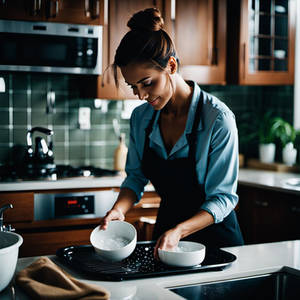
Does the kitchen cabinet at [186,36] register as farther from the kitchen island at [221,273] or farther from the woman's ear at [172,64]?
the kitchen island at [221,273]

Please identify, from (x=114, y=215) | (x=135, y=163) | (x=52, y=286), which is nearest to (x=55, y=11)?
(x=135, y=163)

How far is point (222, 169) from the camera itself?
1.83 meters

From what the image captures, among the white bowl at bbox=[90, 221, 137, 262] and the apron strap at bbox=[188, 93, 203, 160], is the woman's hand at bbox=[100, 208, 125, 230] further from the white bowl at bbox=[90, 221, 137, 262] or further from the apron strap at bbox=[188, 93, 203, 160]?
the apron strap at bbox=[188, 93, 203, 160]

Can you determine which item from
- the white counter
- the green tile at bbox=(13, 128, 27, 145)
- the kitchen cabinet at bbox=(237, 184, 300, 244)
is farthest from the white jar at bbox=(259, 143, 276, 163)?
the green tile at bbox=(13, 128, 27, 145)

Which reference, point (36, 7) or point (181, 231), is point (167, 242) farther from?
point (36, 7)

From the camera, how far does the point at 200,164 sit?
1.91 m

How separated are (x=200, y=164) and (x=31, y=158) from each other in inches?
65.7

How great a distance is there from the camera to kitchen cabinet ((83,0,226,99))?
3.37 meters

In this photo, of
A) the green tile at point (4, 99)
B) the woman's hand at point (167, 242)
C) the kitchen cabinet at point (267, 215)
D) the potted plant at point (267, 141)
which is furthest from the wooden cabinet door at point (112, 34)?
the woman's hand at point (167, 242)

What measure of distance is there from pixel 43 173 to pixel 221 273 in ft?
6.22

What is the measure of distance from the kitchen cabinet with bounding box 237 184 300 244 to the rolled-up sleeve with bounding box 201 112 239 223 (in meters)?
1.29

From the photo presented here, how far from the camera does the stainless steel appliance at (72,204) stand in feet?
9.95

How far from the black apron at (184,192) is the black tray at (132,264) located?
1.17 feet

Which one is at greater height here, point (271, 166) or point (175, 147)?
point (175, 147)
